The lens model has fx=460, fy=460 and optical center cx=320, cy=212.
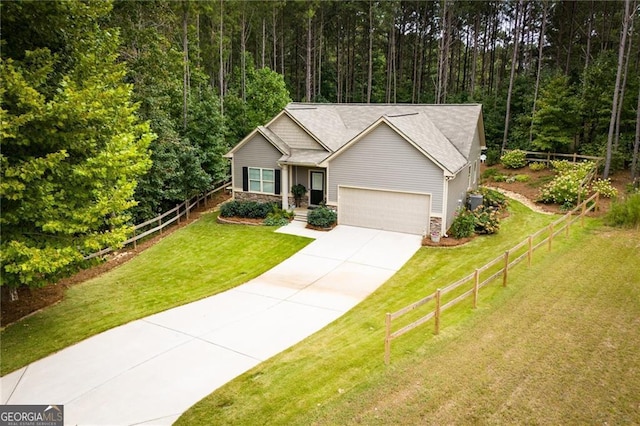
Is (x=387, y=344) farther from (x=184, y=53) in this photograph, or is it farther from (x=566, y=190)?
(x=184, y=53)

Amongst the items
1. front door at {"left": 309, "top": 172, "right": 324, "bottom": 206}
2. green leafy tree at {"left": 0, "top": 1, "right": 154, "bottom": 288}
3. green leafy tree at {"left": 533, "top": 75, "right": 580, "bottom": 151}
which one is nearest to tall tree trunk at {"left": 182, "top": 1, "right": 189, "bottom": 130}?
front door at {"left": 309, "top": 172, "right": 324, "bottom": 206}

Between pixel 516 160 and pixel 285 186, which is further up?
pixel 516 160

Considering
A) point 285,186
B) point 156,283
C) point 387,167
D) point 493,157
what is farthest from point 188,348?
point 493,157

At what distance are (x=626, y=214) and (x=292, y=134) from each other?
15184 millimetres

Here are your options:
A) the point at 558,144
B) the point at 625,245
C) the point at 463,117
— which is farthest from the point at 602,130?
the point at 625,245

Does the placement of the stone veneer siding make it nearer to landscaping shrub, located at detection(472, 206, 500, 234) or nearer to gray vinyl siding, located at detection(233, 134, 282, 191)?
landscaping shrub, located at detection(472, 206, 500, 234)

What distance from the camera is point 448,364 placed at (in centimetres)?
889

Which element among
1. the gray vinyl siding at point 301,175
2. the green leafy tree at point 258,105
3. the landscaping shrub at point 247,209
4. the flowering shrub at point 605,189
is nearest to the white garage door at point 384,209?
the gray vinyl siding at point 301,175

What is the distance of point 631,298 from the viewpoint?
39.5 feet

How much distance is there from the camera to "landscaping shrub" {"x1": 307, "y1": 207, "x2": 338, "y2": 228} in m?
20.5

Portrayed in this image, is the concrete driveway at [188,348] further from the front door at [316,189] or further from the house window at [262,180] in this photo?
the house window at [262,180]

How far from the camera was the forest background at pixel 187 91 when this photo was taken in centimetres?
1005

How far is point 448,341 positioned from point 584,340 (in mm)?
2904

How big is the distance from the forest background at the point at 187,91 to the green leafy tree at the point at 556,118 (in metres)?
0.10
